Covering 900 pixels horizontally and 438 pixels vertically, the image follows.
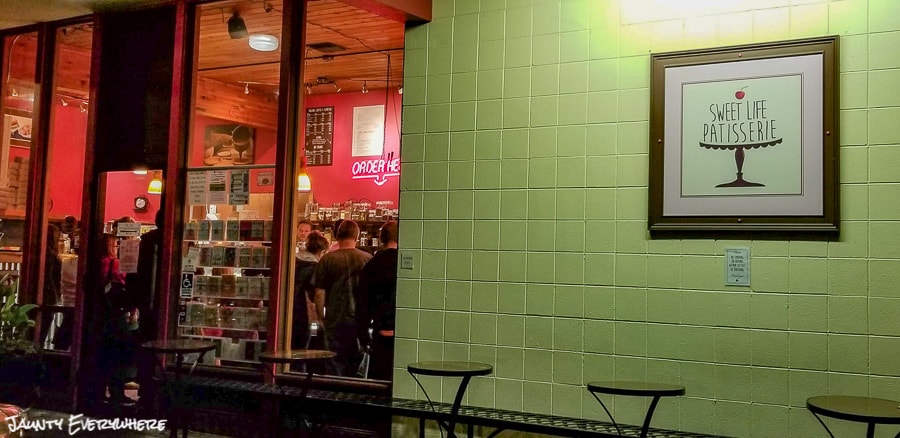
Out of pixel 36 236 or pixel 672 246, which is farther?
pixel 36 236

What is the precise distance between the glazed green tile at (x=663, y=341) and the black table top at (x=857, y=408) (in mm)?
724

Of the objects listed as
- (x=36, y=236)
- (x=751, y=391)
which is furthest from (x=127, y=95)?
(x=751, y=391)

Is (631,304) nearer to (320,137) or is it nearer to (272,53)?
(272,53)

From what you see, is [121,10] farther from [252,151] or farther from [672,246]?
[672,246]

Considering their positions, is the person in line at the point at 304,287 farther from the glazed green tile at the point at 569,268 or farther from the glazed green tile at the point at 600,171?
the glazed green tile at the point at 600,171

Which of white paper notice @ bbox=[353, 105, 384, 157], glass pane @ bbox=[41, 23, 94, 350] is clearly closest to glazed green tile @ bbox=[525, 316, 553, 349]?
white paper notice @ bbox=[353, 105, 384, 157]

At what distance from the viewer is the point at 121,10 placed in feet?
20.1

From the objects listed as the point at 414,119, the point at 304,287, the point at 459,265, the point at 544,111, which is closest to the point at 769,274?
the point at 544,111

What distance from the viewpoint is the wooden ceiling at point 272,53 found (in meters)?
5.73

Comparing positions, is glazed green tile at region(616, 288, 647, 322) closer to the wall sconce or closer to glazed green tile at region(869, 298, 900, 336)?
glazed green tile at region(869, 298, 900, 336)

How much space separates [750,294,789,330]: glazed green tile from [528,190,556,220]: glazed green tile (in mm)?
1116

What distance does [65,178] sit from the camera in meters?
6.49

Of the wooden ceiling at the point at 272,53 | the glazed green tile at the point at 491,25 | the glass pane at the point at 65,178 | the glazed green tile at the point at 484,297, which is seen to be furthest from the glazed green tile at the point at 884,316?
the glass pane at the point at 65,178

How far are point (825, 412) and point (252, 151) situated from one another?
171 inches
